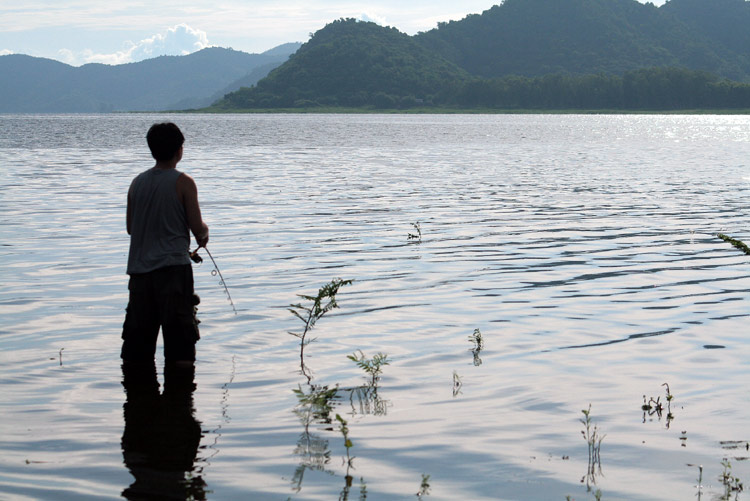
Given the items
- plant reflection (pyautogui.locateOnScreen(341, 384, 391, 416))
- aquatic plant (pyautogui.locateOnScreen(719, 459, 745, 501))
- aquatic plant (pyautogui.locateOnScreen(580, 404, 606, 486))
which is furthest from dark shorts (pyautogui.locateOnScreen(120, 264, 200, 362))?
aquatic plant (pyautogui.locateOnScreen(719, 459, 745, 501))

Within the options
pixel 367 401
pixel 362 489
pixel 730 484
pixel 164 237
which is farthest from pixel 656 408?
pixel 164 237

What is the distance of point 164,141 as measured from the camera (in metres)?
8.23

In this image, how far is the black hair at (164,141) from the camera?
27.0ft

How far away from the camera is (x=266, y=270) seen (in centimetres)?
1616

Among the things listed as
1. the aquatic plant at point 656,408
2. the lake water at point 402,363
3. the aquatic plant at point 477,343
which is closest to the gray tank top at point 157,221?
the lake water at point 402,363

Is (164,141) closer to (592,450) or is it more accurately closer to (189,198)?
(189,198)

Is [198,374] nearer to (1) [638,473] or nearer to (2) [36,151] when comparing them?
(1) [638,473]

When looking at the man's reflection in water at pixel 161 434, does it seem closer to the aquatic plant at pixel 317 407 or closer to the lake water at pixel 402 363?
the lake water at pixel 402 363

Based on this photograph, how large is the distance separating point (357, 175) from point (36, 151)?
92.9 ft

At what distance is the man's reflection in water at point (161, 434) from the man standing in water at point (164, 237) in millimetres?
602

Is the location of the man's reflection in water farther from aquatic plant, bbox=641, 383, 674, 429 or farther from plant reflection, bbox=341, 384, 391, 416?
aquatic plant, bbox=641, 383, 674, 429

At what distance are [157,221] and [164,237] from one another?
0.17 metres

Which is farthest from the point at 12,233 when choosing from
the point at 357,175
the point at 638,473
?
the point at 357,175

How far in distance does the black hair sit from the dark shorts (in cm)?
105
